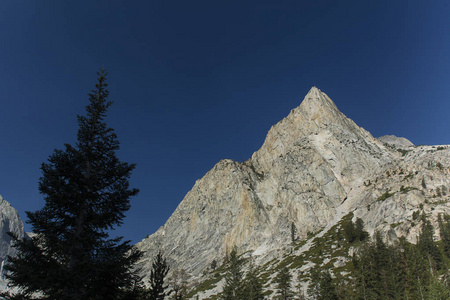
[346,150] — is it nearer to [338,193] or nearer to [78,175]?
[338,193]

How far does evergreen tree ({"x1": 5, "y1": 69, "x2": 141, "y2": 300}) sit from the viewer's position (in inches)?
425

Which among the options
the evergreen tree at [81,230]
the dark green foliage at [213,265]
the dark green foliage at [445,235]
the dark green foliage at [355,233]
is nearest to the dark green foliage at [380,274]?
the dark green foliage at [445,235]

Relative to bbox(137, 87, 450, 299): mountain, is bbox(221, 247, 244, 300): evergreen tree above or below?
below

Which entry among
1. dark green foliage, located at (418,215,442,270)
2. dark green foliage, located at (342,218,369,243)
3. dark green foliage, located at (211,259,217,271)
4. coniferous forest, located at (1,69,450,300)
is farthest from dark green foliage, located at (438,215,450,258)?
dark green foliage, located at (211,259,217,271)

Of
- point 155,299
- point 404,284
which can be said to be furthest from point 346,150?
point 155,299

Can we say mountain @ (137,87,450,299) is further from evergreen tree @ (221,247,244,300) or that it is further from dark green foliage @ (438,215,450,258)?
evergreen tree @ (221,247,244,300)

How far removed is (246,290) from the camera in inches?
1813

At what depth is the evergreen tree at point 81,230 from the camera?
10.8 metres

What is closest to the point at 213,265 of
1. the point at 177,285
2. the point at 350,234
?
the point at 350,234

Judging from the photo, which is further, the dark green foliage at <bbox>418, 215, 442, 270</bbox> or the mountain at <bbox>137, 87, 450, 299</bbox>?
the mountain at <bbox>137, 87, 450, 299</bbox>

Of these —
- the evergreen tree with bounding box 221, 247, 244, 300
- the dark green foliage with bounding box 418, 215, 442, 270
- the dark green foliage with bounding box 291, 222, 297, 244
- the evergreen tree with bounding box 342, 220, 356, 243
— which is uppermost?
the dark green foliage with bounding box 291, 222, 297, 244

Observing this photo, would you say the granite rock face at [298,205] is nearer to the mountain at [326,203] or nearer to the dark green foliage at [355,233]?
the mountain at [326,203]

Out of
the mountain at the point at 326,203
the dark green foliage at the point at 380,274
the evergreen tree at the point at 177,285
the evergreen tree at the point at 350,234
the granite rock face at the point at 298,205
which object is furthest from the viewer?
the granite rock face at the point at 298,205

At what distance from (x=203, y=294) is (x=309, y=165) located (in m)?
118
